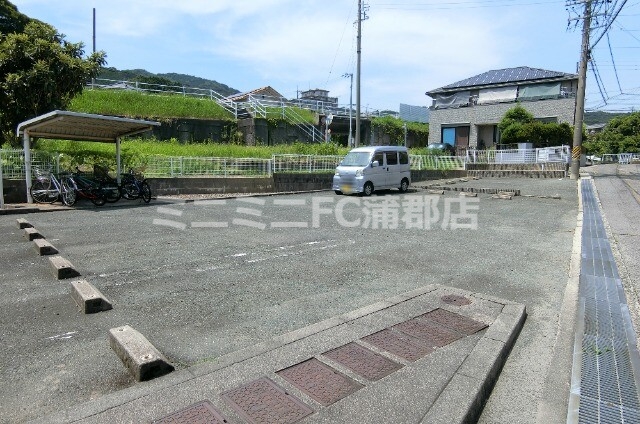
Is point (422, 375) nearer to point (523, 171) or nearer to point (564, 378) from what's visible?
point (564, 378)

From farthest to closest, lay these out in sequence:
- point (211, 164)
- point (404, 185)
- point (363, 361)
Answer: point (404, 185)
point (211, 164)
point (363, 361)

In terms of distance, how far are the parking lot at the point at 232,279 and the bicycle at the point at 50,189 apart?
689 millimetres

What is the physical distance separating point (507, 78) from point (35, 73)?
1230 inches

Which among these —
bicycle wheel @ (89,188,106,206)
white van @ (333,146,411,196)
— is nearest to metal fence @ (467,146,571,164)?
white van @ (333,146,411,196)

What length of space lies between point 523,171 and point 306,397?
23.0 metres

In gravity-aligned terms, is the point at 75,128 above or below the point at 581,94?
below

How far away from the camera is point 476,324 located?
3758 mm

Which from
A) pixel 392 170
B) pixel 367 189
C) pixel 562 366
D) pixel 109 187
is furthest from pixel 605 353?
pixel 392 170

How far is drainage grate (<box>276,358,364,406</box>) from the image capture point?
2590mm

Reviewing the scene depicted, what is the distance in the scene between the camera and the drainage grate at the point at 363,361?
9.45 feet

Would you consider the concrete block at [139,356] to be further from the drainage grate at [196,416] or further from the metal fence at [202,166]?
the metal fence at [202,166]

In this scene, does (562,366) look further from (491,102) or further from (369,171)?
(491,102)

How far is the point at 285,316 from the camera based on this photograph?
3934mm

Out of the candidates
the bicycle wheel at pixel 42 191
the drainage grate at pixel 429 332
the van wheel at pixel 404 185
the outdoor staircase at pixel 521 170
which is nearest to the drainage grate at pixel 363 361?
the drainage grate at pixel 429 332
